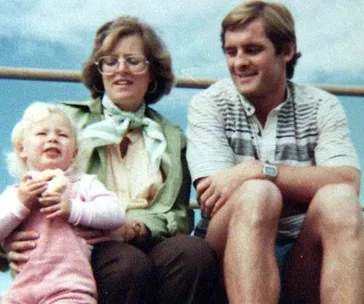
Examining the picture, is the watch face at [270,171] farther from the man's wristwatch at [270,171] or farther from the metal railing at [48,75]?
the metal railing at [48,75]

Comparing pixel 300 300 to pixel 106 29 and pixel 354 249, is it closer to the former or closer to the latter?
pixel 354 249

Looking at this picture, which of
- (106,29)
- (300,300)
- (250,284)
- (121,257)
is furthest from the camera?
(106,29)

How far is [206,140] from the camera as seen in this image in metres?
2.29

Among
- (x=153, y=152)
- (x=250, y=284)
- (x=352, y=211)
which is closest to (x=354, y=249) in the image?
(x=352, y=211)

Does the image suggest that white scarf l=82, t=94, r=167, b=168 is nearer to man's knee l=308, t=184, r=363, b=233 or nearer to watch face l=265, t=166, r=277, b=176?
watch face l=265, t=166, r=277, b=176

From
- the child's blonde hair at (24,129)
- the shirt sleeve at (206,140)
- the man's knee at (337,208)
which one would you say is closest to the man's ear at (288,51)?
the shirt sleeve at (206,140)

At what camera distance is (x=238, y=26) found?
2389mm

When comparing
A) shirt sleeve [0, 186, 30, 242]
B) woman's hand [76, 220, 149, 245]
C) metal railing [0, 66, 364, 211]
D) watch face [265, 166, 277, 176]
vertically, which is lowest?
woman's hand [76, 220, 149, 245]

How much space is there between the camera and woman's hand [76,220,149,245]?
2.08m

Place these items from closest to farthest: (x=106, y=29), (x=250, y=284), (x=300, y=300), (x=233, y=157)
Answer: (x=250, y=284) → (x=300, y=300) → (x=233, y=157) → (x=106, y=29)

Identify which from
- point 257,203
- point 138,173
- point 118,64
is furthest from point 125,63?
point 257,203

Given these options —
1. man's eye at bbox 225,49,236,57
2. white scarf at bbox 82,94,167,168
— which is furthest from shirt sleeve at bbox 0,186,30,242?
man's eye at bbox 225,49,236,57

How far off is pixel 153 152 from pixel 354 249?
0.62 meters

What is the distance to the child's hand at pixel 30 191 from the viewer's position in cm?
203
